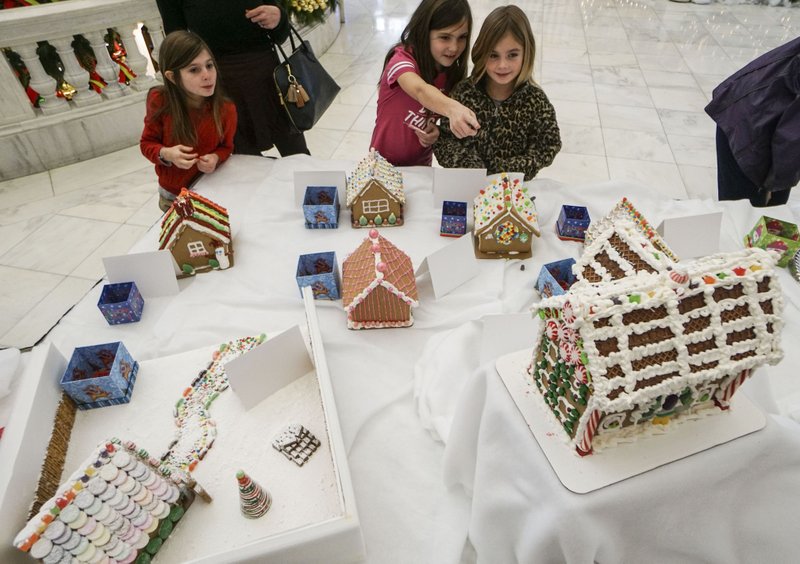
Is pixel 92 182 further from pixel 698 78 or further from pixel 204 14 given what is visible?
pixel 698 78

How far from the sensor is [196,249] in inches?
71.8

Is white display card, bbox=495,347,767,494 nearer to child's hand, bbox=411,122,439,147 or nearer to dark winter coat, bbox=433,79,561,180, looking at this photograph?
dark winter coat, bbox=433,79,561,180

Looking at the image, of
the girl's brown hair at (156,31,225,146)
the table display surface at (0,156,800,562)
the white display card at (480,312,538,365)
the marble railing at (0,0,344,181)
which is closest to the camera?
the table display surface at (0,156,800,562)

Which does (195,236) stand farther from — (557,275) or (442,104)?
(557,275)

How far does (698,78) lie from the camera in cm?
536

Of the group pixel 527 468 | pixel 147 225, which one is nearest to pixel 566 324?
pixel 527 468

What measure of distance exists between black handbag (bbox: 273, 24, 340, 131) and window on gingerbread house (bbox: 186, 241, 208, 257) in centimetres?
104

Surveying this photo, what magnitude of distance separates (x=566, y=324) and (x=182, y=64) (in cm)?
186

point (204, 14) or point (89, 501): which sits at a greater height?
point (204, 14)

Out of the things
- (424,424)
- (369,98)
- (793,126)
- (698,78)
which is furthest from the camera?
(698,78)

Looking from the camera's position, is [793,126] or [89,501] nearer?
[89,501]

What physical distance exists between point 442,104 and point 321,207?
668 mm

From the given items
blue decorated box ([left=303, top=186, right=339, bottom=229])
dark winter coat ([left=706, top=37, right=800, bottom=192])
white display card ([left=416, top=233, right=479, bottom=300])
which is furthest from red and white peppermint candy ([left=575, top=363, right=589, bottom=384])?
dark winter coat ([left=706, top=37, right=800, bottom=192])

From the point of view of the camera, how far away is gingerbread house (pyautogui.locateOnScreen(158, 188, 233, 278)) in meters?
Answer: 1.75
